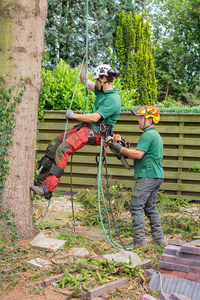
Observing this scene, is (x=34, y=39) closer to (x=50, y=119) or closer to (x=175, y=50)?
(x=50, y=119)

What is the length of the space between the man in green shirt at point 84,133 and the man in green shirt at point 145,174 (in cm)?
30

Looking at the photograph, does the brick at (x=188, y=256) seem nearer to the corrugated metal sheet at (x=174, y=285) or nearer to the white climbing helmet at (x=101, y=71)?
the corrugated metal sheet at (x=174, y=285)

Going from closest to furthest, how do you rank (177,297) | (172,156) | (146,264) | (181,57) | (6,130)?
(177,297) < (146,264) < (6,130) < (172,156) < (181,57)

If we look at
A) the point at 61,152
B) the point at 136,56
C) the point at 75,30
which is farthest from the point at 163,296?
the point at 75,30

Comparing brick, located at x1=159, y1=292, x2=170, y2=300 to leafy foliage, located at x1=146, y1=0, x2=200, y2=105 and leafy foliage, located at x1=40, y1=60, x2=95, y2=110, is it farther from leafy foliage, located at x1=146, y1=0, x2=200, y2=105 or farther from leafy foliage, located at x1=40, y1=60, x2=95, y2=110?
leafy foliage, located at x1=146, y1=0, x2=200, y2=105

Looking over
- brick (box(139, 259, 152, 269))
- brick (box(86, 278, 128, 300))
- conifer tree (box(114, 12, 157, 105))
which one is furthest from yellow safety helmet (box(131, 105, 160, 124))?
conifer tree (box(114, 12, 157, 105))

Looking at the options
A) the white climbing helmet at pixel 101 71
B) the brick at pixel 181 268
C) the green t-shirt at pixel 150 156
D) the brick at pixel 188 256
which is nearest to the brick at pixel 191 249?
the brick at pixel 188 256

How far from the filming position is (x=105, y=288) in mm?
3203

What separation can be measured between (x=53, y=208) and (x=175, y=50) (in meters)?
22.7

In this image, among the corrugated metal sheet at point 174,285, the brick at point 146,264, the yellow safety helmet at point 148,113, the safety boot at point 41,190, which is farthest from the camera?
the yellow safety helmet at point 148,113

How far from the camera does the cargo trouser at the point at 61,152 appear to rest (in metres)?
4.34

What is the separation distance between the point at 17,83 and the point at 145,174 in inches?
76.1

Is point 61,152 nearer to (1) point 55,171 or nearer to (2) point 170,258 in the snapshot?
(1) point 55,171

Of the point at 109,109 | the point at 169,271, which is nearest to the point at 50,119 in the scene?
the point at 109,109
